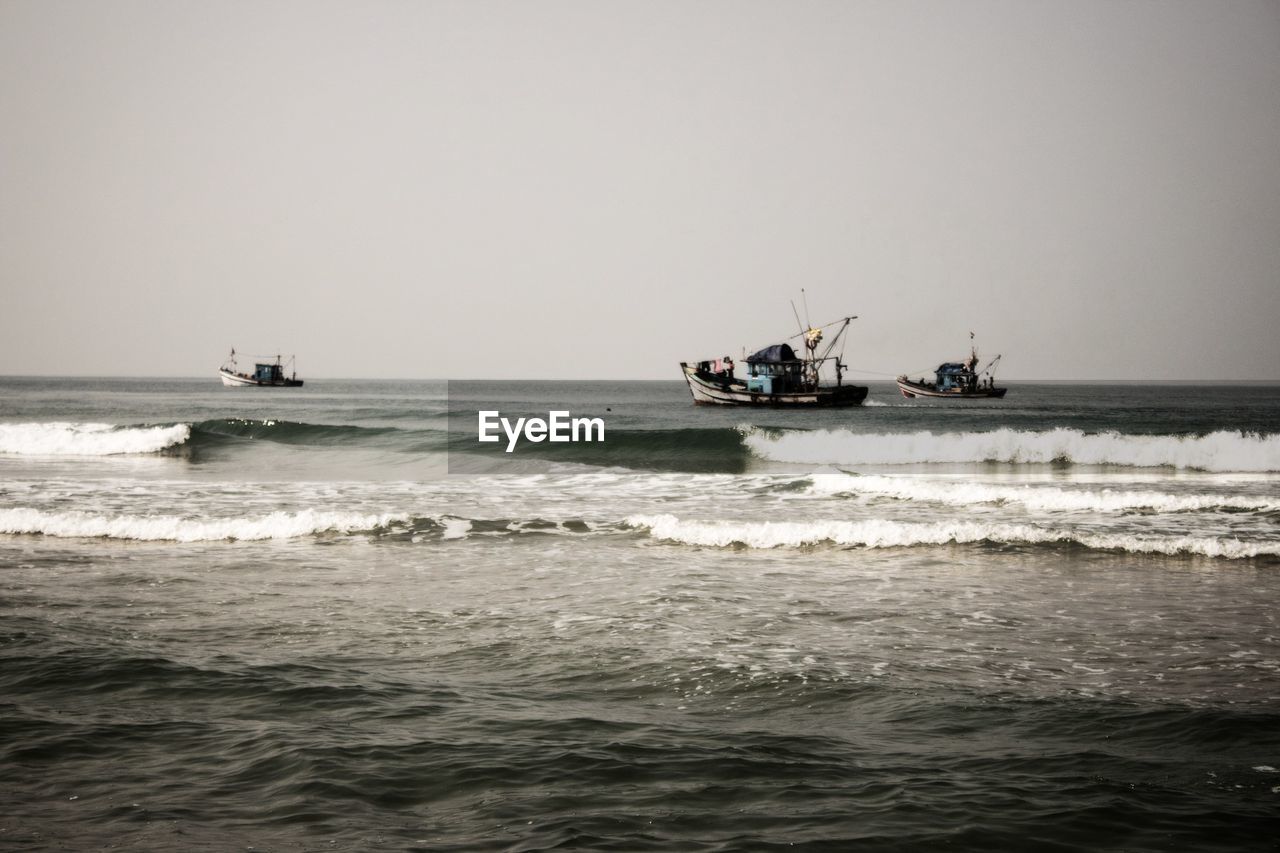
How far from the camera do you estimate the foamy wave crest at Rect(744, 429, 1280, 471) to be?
36.3 m

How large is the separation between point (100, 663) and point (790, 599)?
307 inches

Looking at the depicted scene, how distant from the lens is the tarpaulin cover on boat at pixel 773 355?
78.8 m

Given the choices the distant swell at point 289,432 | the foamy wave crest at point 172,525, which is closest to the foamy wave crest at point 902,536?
the foamy wave crest at point 172,525

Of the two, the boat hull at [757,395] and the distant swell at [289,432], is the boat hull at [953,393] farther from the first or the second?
the distant swell at [289,432]

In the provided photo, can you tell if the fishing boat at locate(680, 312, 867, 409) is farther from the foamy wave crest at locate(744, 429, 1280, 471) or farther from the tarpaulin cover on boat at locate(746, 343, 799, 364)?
the foamy wave crest at locate(744, 429, 1280, 471)

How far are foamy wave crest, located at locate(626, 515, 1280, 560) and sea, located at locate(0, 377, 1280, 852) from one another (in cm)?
9

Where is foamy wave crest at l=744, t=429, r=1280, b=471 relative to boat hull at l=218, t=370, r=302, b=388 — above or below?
below

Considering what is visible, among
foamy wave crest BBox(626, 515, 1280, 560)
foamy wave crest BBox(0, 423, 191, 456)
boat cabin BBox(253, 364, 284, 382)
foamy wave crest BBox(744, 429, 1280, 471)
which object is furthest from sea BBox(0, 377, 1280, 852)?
boat cabin BBox(253, 364, 284, 382)

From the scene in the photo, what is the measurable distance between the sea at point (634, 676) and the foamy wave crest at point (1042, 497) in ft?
1.39

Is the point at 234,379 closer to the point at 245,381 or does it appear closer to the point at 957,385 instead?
the point at 245,381

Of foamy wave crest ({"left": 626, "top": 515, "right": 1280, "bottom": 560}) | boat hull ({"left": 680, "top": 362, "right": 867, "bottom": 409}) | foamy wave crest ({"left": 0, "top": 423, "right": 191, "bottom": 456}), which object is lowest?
foamy wave crest ({"left": 626, "top": 515, "right": 1280, "bottom": 560})

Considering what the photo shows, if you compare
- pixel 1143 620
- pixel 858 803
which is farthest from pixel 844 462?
pixel 858 803

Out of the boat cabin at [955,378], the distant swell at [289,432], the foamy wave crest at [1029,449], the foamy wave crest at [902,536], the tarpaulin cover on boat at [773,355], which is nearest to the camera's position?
the foamy wave crest at [902,536]

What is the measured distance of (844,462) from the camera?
36.8m
